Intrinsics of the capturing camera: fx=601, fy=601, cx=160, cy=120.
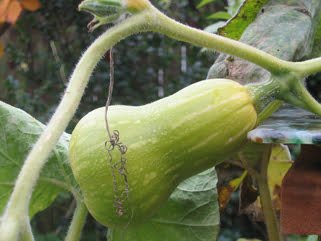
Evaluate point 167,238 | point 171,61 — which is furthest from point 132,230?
point 171,61

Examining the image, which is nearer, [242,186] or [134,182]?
[134,182]

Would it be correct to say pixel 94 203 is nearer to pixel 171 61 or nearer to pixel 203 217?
pixel 203 217

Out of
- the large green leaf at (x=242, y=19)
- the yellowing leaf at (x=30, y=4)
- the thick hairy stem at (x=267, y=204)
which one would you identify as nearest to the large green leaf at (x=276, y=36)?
the large green leaf at (x=242, y=19)

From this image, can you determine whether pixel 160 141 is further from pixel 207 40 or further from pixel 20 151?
pixel 20 151

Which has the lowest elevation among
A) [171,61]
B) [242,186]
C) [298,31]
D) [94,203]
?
[171,61]

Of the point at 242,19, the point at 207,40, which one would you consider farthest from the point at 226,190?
the point at 207,40

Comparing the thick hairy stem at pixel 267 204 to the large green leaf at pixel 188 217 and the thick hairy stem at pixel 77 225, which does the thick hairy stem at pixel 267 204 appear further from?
the thick hairy stem at pixel 77 225
